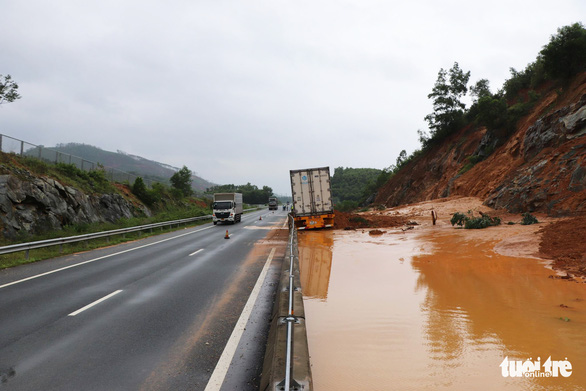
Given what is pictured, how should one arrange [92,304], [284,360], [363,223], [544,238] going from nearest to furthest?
[284,360], [92,304], [544,238], [363,223]

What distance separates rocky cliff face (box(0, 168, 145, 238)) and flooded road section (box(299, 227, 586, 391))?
619 inches

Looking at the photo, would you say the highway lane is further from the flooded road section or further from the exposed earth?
the exposed earth

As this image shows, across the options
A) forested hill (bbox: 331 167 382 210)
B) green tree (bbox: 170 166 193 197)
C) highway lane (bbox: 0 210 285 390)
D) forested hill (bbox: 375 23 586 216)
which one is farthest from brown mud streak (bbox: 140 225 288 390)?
forested hill (bbox: 331 167 382 210)

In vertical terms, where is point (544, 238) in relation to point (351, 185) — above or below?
below

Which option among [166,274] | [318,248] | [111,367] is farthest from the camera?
[318,248]

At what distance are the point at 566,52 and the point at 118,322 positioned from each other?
124 feet

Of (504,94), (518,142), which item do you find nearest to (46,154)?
(518,142)

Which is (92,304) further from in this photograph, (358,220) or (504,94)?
(504,94)

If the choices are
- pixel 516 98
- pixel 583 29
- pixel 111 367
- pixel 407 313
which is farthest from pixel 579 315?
pixel 516 98

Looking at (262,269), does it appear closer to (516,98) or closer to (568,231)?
(568,231)

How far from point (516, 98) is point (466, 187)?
18.7 m

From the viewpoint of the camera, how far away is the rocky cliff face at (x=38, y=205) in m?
17.5

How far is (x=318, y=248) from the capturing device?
17250mm

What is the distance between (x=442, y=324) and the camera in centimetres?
634
